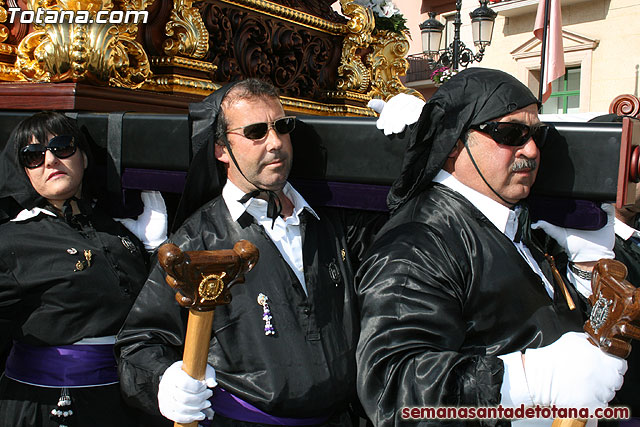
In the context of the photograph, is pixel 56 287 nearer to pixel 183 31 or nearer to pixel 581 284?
pixel 183 31

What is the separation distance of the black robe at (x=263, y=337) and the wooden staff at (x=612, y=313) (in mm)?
725

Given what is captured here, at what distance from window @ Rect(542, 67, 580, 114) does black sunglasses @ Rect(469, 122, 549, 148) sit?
14506 mm

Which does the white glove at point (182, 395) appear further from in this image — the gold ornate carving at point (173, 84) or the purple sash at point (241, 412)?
the gold ornate carving at point (173, 84)

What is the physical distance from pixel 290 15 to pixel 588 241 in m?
2.75

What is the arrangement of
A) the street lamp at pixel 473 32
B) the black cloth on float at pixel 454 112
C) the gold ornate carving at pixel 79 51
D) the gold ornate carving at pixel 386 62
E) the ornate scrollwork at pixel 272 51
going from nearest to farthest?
the black cloth on float at pixel 454 112 → the gold ornate carving at pixel 79 51 → the ornate scrollwork at pixel 272 51 → the gold ornate carving at pixel 386 62 → the street lamp at pixel 473 32

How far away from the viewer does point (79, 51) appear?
9.88ft

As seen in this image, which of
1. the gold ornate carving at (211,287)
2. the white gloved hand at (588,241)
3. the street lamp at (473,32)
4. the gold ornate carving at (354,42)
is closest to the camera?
the gold ornate carving at (211,287)

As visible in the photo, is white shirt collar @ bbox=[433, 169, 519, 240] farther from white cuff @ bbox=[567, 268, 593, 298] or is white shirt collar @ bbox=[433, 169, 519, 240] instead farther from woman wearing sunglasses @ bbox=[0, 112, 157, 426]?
woman wearing sunglasses @ bbox=[0, 112, 157, 426]

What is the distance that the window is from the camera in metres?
15.5

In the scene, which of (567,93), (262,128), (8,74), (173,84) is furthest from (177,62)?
(567,93)

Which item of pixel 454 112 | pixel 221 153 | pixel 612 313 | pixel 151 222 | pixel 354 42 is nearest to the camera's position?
pixel 612 313

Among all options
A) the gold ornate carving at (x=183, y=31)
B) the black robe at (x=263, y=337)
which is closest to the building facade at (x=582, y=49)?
the gold ornate carving at (x=183, y=31)

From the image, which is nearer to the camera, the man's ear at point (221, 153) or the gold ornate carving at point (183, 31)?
the man's ear at point (221, 153)

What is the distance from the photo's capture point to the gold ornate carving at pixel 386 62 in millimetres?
5223
